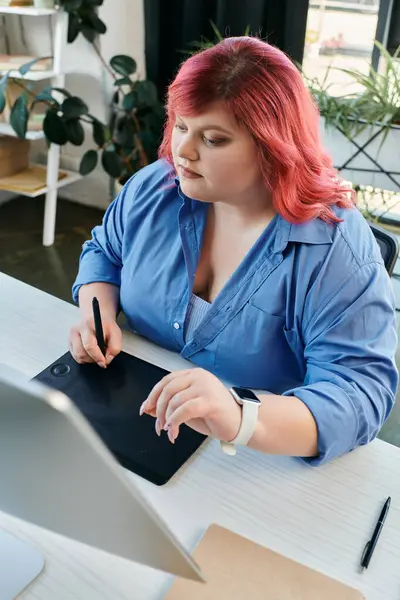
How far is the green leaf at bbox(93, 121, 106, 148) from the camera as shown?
2.68 meters

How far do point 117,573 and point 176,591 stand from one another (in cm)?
8

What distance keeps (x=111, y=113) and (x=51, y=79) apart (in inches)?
13.8

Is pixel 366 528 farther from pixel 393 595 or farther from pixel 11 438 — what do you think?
pixel 11 438

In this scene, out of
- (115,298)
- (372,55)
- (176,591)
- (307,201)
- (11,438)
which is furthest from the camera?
(372,55)

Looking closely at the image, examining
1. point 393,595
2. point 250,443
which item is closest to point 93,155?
point 250,443

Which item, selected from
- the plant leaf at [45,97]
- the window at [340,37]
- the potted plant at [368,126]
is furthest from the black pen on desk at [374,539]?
the plant leaf at [45,97]

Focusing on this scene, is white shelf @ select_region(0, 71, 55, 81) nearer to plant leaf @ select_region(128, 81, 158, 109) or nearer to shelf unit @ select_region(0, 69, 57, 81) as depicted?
shelf unit @ select_region(0, 69, 57, 81)

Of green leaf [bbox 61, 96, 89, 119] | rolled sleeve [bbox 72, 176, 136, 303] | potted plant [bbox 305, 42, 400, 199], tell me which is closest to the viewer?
rolled sleeve [bbox 72, 176, 136, 303]

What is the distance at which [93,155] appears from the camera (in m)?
2.79

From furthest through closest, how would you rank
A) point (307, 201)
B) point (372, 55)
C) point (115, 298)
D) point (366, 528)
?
point (372, 55), point (115, 298), point (307, 201), point (366, 528)

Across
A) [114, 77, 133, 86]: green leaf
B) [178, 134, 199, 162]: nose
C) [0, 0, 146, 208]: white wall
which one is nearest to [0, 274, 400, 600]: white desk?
[178, 134, 199, 162]: nose

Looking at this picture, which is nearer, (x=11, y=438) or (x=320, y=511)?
(x=11, y=438)

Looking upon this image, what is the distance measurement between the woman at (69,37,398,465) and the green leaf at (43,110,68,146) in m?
1.59

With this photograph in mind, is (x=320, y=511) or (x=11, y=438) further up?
(x=11, y=438)
